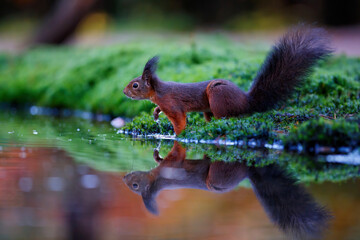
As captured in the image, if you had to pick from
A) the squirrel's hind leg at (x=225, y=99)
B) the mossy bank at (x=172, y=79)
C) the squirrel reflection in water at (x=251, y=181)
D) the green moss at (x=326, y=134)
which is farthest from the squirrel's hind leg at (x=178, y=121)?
the green moss at (x=326, y=134)

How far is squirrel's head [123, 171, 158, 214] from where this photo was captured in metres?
3.83

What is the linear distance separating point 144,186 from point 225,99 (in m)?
2.75

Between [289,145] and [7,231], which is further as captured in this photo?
[289,145]

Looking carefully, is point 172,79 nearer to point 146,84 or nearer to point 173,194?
point 146,84

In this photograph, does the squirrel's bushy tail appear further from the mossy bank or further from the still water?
the still water

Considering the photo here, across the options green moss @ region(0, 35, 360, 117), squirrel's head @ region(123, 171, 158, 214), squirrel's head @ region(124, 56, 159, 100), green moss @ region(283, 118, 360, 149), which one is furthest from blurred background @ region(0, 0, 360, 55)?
squirrel's head @ region(123, 171, 158, 214)

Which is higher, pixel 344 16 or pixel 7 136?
pixel 344 16

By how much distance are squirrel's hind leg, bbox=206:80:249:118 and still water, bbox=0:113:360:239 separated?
759 mm

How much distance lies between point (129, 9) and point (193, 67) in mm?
18467

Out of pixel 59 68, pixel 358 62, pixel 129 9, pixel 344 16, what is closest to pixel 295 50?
pixel 358 62

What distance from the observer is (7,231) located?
10.4 feet

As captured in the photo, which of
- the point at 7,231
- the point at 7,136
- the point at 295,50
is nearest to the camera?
the point at 7,231

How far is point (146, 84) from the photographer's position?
7.23 m

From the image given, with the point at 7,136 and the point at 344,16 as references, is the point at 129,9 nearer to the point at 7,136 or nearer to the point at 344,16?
the point at 344,16
